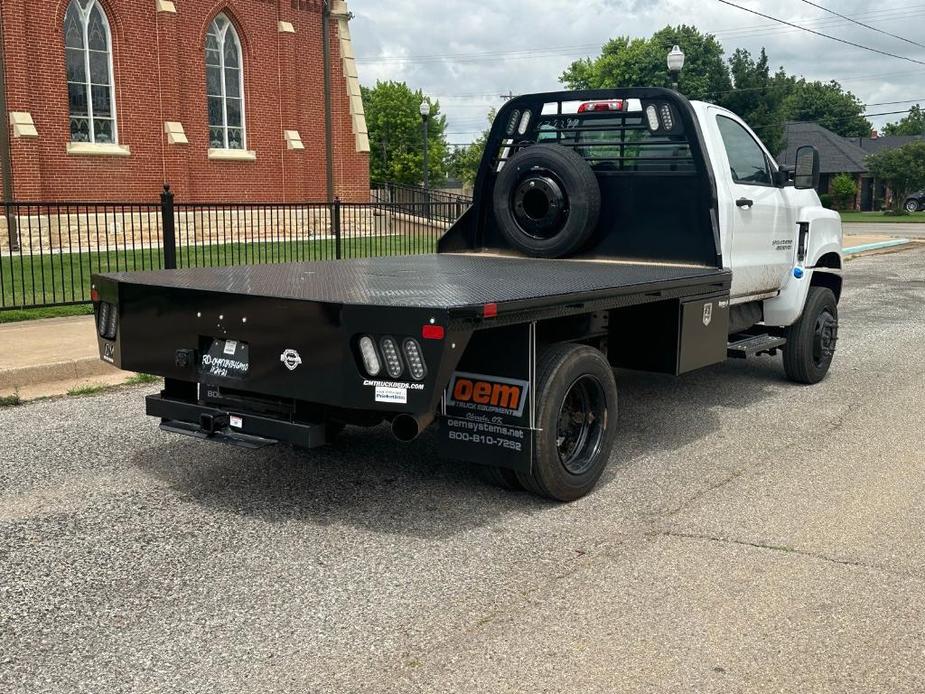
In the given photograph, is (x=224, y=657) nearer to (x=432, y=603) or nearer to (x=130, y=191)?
(x=432, y=603)

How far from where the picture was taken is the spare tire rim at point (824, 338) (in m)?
8.34

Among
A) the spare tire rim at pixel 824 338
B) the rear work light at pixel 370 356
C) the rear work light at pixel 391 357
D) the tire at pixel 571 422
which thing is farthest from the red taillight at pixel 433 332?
the spare tire rim at pixel 824 338

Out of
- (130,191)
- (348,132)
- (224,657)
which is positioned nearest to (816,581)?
(224,657)

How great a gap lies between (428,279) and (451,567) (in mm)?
1951

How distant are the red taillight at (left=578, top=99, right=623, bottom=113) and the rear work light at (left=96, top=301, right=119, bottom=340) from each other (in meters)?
3.93

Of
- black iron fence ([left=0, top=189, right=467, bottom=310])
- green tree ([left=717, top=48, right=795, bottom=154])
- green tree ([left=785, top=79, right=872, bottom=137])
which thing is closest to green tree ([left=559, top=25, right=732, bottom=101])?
green tree ([left=717, top=48, right=795, bottom=154])

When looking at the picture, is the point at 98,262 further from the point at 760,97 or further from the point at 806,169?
the point at 760,97

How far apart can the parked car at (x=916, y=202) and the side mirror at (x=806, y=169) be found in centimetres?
6278

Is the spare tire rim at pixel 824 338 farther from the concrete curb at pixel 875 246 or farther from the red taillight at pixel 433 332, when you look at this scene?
the concrete curb at pixel 875 246

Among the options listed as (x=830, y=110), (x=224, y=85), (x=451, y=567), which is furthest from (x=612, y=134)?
(x=830, y=110)

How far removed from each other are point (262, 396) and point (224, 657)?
179cm

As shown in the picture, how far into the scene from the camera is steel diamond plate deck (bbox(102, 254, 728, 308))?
459cm

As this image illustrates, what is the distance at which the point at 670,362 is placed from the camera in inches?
234

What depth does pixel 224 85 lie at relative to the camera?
2431cm
